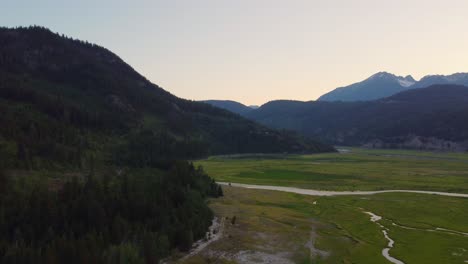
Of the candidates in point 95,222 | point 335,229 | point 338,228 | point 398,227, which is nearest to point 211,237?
point 95,222

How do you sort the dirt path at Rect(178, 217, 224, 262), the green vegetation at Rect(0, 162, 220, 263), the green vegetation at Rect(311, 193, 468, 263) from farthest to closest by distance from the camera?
the dirt path at Rect(178, 217, 224, 262)
the green vegetation at Rect(311, 193, 468, 263)
the green vegetation at Rect(0, 162, 220, 263)

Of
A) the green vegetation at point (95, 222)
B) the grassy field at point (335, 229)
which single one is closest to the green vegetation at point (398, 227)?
the grassy field at point (335, 229)

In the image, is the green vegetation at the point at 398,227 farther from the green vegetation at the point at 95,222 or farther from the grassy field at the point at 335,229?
the green vegetation at the point at 95,222

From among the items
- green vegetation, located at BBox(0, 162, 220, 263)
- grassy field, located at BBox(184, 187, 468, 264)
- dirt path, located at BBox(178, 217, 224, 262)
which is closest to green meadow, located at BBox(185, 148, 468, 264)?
grassy field, located at BBox(184, 187, 468, 264)

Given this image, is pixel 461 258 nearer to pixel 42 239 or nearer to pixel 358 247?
pixel 358 247

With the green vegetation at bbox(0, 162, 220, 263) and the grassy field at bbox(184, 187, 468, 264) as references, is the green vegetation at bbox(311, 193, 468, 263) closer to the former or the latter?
the grassy field at bbox(184, 187, 468, 264)

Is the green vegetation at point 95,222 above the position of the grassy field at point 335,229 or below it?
above

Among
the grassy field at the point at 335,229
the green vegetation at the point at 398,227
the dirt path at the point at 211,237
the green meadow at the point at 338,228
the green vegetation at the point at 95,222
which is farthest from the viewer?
the dirt path at the point at 211,237

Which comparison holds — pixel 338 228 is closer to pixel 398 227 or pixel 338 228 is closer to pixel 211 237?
pixel 398 227
